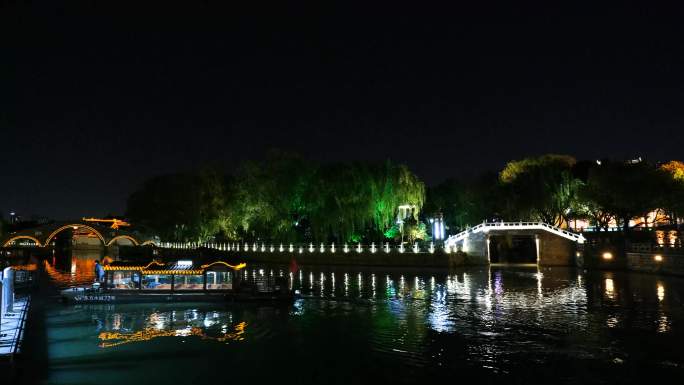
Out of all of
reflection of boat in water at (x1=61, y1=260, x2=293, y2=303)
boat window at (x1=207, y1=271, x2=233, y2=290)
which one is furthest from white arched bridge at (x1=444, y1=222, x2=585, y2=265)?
boat window at (x1=207, y1=271, x2=233, y2=290)

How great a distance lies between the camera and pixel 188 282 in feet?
81.8

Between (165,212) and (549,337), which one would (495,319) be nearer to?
(549,337)

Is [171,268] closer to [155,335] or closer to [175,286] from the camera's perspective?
[175,286]

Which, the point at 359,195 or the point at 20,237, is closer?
the point at 359,195

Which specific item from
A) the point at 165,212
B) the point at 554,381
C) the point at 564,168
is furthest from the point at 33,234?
the point at 554,381

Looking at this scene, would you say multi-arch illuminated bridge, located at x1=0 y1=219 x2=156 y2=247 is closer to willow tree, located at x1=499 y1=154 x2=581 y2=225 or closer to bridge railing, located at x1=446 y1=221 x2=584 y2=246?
bridge railing, located at x1=446 y1=221 x2=584 y2=246

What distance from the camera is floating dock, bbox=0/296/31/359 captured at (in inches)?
473

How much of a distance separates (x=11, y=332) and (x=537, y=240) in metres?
50.0

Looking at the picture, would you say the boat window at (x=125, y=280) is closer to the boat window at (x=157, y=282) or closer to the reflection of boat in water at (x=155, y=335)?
the boat window at (x=157, y=282)

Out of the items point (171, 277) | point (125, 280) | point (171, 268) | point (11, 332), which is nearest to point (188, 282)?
point (171, 277)

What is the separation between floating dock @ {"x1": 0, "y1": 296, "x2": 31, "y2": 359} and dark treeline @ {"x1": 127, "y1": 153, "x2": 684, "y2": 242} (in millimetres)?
40402

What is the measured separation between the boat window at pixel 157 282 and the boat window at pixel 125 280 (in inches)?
14.2

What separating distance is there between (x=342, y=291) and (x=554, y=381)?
19141 mm

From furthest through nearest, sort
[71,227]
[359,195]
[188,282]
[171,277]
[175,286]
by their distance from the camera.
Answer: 1. [71,227]
2. [359,195]
3. [188,282]
4. [171,277]
5. [175,286]
